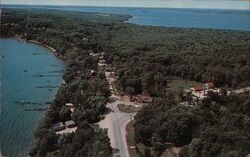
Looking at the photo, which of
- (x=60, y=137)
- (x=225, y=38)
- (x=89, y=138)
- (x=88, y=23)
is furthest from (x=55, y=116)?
(x=88, y=23)

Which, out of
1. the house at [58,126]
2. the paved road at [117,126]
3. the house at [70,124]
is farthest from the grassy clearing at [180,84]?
the house at [58,126]

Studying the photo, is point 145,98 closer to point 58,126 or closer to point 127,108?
point 127,108

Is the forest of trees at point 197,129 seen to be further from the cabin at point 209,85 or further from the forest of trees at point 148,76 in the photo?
the cabin at point 209,85

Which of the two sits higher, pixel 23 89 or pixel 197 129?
pixel 197 129

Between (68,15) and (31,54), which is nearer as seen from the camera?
(31,54)

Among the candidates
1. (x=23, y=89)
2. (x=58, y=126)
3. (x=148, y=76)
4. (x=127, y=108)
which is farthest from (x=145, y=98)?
(x=23, y=89)

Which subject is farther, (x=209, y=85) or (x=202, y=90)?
(x=209, y=85)

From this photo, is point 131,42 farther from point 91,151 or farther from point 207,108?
point 91,151

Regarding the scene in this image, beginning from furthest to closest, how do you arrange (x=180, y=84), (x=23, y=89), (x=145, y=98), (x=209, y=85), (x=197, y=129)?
(x=180, y=84)
(x=209, y=85)
(x=23, y=89)
(x=145, y=98)
(x=197, y=129)
